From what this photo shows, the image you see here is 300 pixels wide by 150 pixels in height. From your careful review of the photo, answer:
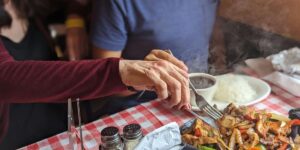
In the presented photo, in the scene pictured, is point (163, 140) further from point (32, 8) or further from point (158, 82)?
point (32, 8)

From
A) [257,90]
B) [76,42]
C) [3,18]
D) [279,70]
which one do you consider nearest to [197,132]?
[257,90]

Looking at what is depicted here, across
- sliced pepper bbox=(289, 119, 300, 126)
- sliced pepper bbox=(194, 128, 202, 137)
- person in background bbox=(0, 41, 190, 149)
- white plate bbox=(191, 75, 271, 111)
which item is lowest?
white plate bbox=(191, 75, 271, 111)

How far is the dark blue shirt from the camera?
1.32m

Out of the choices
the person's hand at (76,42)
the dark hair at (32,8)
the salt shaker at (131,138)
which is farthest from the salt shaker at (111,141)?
the dark hair at (32,8)

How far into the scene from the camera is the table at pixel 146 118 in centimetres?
97

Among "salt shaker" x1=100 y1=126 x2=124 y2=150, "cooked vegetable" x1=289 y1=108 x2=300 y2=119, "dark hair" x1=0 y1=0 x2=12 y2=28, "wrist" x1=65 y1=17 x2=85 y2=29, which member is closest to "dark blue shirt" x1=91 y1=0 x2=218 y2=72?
"wrist" x1=65 y1=17 x2=85 y2=29

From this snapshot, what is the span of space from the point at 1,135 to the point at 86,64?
55 centimetres

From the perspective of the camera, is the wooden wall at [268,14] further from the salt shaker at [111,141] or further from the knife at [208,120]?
the salt shaker at [111,141]

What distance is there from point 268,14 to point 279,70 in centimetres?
46

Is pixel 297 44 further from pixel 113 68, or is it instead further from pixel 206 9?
pixel 113 68

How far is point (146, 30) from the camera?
1.37m

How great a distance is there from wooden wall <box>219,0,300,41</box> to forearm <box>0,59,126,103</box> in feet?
3.22

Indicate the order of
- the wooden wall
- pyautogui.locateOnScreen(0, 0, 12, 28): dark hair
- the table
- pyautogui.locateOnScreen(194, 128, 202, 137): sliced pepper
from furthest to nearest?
the wooden wall → pyautogui.locateOnScreen(0, 0, 12, 28): dark hair → the table → pyautogui.locateOnScreen(194, 128, 202, 137): sliced pepper

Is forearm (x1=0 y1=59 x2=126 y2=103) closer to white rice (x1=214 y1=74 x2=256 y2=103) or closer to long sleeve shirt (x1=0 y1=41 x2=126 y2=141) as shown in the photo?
long sleeve shirt (x1=0 y1=41 x2=126 y2=141)
